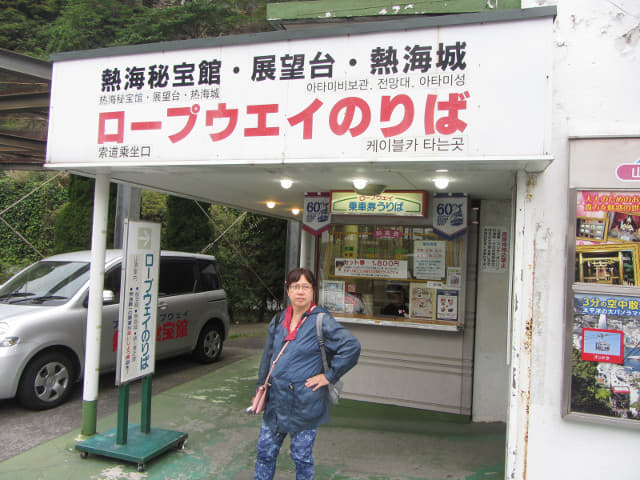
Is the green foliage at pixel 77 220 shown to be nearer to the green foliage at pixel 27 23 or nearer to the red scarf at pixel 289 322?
the red scarf at pixel 289 322

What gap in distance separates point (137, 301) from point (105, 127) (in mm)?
1483

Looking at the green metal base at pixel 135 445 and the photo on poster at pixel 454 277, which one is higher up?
the photo on poster at pixel 454 277

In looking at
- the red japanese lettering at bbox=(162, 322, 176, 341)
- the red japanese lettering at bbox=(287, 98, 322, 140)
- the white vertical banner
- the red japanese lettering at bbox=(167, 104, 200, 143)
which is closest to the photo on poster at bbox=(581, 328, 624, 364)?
the red japanese lettering at bbox=(287, 98, 322, 140)

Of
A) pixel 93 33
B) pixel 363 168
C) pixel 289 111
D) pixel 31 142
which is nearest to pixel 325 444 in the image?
pixel 363 168

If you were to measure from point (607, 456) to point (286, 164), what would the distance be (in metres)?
2.85

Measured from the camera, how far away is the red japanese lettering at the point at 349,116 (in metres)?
3.25

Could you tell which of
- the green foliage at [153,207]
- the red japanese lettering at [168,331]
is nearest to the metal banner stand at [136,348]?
the red japanese lettering at [168,331]

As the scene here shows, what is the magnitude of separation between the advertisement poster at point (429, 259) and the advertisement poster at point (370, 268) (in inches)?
6.2

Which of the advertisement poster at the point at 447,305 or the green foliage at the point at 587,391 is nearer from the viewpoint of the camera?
the green foliage at the point at 587,391

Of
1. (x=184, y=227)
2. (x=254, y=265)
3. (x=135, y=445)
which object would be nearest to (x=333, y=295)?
(x=135, y=445)

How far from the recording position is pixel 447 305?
5.38 meters

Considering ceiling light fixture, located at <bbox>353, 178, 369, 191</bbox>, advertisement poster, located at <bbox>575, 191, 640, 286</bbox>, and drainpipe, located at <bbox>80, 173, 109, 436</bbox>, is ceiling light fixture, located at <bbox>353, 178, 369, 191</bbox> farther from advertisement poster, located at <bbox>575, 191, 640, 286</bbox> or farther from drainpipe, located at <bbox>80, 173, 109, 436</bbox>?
drainpipe, located at <bbox>80, 173, 109, 436</bbox>

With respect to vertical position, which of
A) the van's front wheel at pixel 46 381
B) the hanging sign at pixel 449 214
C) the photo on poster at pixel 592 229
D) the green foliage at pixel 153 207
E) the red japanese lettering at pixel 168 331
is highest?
the green foliage at pixel 153 207

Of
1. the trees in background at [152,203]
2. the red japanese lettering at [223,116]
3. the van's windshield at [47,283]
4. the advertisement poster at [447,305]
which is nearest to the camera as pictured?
the red japanese lettering at [223,116]
